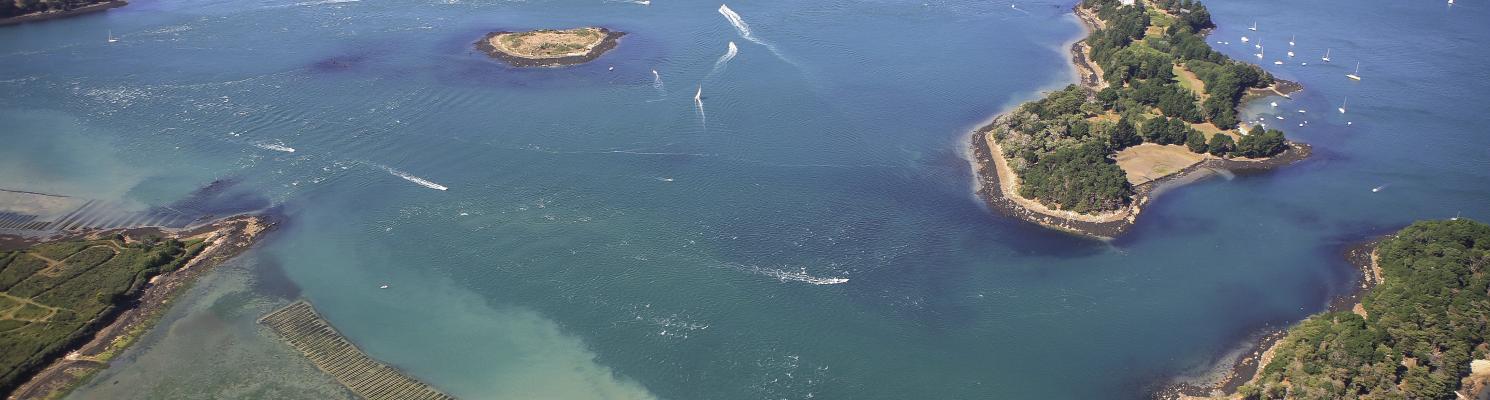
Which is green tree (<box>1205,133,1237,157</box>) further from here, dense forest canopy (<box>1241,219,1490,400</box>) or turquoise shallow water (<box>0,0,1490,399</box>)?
dense forest canopy (<box>1241,219,1490,400</box>)

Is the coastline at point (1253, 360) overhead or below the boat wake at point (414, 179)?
below

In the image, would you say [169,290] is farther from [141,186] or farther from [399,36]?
[399,36]

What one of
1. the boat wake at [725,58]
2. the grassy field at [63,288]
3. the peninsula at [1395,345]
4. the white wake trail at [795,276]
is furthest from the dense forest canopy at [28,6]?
the peninsula at [1395,345]

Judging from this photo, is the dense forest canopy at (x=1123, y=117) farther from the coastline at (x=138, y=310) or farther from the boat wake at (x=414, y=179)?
the coastline at (x=138, y=310)

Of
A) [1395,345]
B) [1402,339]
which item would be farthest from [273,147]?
[1402,339]

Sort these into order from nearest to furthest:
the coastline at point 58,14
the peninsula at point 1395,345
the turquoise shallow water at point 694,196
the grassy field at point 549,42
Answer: the peninsula at point 1395,345 → the turquoise shallow water at point 694,196 → the grassy field at point 549,42 → the coastline at point 58,14

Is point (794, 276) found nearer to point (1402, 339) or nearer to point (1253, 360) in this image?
point (1253, 360)

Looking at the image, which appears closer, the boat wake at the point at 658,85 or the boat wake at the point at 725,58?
the boat wake at the point at 658,85

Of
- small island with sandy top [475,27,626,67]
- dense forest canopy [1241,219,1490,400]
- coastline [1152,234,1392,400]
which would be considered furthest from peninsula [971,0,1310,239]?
small island with sandy top [475,27,626,67]
